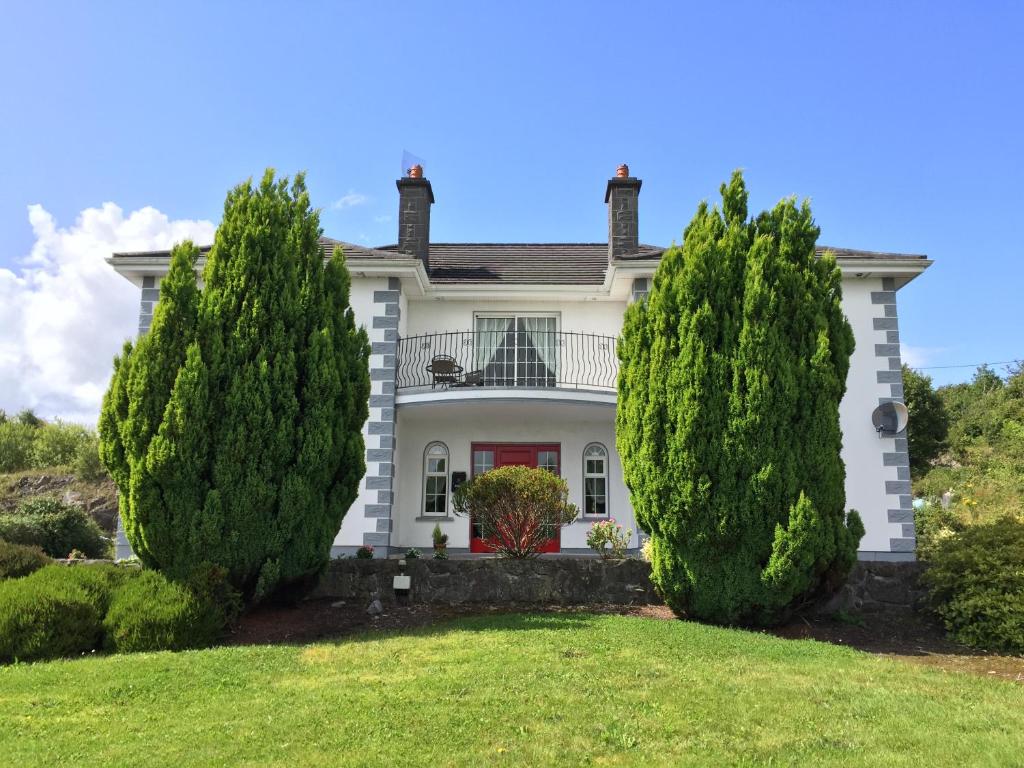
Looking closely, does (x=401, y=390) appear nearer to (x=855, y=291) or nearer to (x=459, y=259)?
(x=459, y=259)

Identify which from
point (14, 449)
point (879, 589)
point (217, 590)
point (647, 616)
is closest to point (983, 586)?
point (879, 589)

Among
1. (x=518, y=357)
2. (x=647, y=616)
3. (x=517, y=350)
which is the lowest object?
(x=647, y=616)

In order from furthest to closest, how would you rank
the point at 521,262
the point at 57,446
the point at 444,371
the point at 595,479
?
1. the point at 57,446
2. the point at 521,262
3. the point at 595,479
4. the point at 444,371

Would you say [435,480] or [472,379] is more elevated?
[472,379]

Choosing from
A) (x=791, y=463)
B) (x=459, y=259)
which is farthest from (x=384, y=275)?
(x=791, y=463)

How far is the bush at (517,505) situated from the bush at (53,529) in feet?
31.1

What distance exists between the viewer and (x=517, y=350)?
50.8ft

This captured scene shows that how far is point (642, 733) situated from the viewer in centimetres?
514

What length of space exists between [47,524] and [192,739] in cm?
1273

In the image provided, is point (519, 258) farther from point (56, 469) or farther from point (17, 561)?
point (56, 469)

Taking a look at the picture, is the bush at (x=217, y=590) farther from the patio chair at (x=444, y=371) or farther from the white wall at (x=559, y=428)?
the patio chair at (x=444, y=371)

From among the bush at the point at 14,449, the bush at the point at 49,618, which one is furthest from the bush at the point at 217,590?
the bush at the point at 14,449

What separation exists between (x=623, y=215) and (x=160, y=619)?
37.3ft

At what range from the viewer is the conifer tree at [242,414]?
869cm
